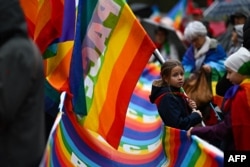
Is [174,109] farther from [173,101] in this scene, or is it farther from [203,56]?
[203,56]

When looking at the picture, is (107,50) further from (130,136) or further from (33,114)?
(33,114)

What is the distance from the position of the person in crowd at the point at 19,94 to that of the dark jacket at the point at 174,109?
2601 mm

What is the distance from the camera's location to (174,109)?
770 cm

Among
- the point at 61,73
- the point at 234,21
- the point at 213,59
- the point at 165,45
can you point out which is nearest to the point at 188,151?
the point at 61,73

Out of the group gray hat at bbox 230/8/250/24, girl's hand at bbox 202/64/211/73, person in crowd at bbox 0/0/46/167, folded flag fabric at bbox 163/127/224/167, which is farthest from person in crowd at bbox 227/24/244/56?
person in crowd at bbox 0/0/46/167

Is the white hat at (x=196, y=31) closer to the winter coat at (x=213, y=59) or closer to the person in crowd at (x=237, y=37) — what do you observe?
the winter coat at (x=213, y=59)

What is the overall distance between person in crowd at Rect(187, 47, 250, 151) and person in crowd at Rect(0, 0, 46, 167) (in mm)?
1952

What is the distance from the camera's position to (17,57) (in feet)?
16.2

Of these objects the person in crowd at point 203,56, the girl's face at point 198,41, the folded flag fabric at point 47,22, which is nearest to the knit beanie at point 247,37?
the folded flag fabric at point 47,22

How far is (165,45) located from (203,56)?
11.5 feet

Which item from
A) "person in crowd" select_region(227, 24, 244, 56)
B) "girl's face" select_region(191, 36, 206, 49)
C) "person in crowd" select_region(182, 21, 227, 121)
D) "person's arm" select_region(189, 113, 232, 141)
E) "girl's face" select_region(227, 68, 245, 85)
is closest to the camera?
"person's arm" select_region(189, 113, 232, 141)

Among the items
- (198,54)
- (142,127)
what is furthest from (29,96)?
(198,54)

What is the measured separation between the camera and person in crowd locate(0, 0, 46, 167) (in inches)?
194

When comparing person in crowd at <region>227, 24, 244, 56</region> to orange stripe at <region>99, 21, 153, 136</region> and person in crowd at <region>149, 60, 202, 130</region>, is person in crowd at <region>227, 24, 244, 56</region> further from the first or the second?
orange stripe at <region>99, 21, 153, 136</region>
